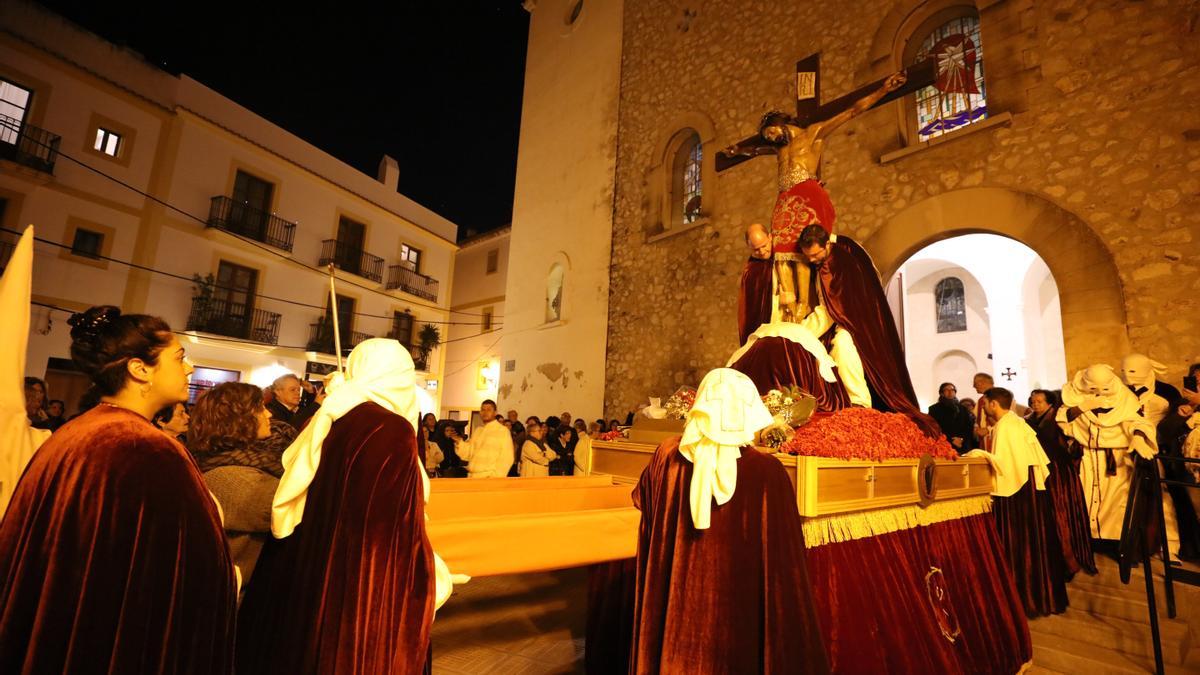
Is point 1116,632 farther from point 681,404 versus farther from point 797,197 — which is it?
point 797,197

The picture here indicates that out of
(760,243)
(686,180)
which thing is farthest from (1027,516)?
(686,180)

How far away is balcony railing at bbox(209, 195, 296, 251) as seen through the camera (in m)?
14.3

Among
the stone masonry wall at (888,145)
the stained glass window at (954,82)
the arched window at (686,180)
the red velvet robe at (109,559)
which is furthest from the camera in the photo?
the arched window at (686,180)

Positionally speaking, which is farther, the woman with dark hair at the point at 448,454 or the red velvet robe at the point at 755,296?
the woman with dark hair at the point at 448,454

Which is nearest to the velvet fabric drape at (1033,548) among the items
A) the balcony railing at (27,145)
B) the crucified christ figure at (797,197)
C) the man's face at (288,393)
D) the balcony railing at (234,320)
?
the crucified christ figure at (797,197)

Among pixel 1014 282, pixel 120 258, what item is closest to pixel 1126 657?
pixel 1014 282

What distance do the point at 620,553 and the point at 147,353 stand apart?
5.95 ft

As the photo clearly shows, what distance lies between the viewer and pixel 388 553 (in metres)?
1.72

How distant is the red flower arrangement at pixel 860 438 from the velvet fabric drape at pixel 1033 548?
140cm

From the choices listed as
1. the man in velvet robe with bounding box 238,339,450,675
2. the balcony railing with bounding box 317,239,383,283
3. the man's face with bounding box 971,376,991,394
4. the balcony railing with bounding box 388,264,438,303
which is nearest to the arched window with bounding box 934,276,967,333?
the man's face with bounding box 971,376,991,394

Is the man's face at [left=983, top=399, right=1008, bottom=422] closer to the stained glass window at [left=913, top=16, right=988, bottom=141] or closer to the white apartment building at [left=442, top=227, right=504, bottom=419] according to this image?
the stained glass window at [left=913, top=16, right=988, bottom=141]

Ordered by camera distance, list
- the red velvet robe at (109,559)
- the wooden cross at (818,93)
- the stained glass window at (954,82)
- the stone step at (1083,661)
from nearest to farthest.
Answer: the red velvet robe at (109,559) → the stone step at (1083,661) → the wooden cross at (818,93) → the stained glass window at (954,82)

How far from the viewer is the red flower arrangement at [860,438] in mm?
2660

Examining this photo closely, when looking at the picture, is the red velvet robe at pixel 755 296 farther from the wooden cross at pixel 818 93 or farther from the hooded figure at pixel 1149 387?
the hooded figure at pixel 1149 387
